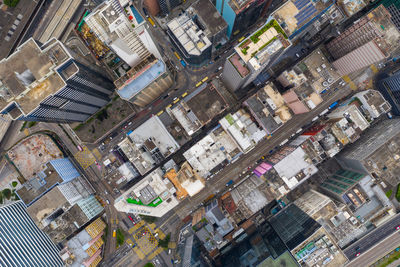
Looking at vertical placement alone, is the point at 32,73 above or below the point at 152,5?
below

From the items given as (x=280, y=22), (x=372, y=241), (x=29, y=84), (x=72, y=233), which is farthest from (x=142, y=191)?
(x=372, y=241)

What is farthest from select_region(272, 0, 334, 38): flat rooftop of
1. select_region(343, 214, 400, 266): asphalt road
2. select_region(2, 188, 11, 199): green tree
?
select_region(2, 188, 11, 199): green tree

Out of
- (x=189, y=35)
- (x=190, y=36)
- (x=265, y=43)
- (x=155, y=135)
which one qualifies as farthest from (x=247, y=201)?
(x=189, y=35)

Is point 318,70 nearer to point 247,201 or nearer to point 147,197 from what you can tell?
point 247,201

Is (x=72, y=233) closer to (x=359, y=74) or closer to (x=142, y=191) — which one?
(x=142, y=191)

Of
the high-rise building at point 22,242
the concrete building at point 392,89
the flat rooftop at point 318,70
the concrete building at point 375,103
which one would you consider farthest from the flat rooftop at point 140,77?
the concrete building at point 392,89

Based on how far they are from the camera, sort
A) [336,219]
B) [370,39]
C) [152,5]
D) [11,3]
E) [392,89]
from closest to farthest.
Answer: [370,39] < [336,219] < [392,89] < [11,3] < [152,5]
